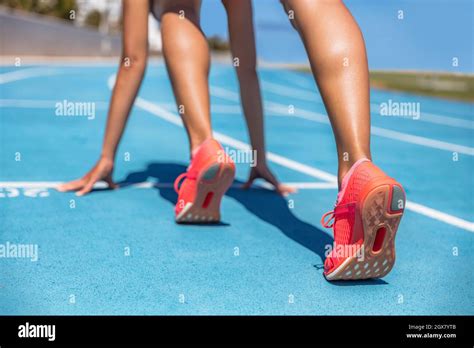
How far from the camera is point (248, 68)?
14.0 ft

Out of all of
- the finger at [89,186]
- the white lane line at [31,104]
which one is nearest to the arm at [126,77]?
the finger at [89,186]

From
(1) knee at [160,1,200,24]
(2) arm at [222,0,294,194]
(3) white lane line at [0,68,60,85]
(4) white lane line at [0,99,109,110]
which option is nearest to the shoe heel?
(1) knee at [160,1,200,24]

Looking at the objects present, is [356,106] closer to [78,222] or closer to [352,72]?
[352,72]

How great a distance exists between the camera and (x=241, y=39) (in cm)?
420

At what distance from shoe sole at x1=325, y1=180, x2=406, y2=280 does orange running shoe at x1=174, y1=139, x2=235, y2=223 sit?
0.79 meters

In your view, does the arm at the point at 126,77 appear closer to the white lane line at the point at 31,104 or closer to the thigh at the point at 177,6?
the thigh at the point at 177,6

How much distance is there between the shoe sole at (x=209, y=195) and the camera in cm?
323

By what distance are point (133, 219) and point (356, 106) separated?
148cm

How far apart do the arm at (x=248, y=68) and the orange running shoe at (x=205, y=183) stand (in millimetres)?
986

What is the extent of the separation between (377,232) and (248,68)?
1.96m

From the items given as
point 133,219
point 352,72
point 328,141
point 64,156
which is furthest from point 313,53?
point 328,141

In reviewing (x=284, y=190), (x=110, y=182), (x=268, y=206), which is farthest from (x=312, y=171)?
(x=110, y=182)

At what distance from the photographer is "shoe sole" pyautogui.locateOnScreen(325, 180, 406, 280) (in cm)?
245

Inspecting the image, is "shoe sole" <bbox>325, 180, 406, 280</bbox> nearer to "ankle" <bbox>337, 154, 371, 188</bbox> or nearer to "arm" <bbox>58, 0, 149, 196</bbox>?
"ankle" <bbox>337, 154, 371, 188</bbox>
